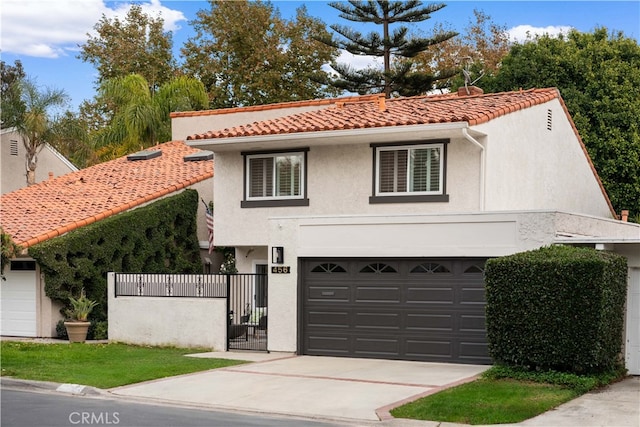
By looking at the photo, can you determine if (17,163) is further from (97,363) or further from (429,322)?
(429,322)

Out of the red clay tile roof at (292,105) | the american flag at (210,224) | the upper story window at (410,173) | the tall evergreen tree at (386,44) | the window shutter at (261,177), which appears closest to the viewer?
the upper story window at (410,173)

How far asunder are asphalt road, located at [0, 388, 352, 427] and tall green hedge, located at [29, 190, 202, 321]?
10463 millimetres

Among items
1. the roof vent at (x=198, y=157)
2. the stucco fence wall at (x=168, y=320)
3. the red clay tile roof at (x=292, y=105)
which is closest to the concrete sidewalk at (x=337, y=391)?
the stucco fence wall at (x=168, y=320)

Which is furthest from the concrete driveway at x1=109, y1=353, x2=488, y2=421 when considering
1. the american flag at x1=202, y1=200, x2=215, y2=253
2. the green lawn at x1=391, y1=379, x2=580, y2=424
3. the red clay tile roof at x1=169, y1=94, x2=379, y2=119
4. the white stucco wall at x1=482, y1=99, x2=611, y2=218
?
the red clay tile roof at x1=169, y1=94, x2=379, y2=119

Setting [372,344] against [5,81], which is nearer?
[372,344]

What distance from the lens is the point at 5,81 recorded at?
6762 cm

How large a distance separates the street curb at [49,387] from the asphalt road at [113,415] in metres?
0.58

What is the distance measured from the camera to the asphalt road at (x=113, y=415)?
12117mm

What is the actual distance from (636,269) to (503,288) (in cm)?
367

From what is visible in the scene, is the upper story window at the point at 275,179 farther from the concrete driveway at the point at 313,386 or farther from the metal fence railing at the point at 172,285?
the concrete driveway at the point at 313,386

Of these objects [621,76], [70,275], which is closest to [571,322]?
[70,275]

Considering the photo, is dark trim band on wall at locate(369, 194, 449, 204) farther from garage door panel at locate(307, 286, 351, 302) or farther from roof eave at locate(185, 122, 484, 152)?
garage door panel at locate(307, 286, 351, 302)

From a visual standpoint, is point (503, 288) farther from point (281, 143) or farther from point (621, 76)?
point (621, 76)

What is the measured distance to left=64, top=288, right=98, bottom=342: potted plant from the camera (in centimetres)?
2386
